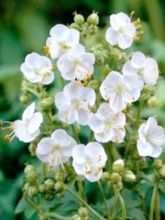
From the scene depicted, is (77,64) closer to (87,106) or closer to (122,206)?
(87,106)

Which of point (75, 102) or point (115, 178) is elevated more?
point (75, 102)

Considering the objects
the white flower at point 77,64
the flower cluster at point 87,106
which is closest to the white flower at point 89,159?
the flower cluster at point 87,106

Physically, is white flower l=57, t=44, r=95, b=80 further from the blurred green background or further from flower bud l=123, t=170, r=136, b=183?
the blurred green background

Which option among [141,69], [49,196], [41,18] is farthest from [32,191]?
[41,18]

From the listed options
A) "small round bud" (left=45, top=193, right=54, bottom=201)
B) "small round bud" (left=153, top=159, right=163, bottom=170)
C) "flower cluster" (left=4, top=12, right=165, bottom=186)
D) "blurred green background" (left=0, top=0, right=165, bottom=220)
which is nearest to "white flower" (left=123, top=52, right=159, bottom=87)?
"flower cluster" (left=4, top=12, right=165, bottom=186)

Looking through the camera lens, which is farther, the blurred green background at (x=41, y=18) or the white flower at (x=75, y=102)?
the blurred green background at (x=41, y=18)

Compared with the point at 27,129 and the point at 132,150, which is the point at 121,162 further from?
the point at 27,129

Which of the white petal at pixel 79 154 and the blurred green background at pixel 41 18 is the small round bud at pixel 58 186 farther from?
the blurred green background at pixel 41 18

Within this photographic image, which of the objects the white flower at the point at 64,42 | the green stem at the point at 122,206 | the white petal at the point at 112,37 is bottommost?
the green stem at the point at 122,206
